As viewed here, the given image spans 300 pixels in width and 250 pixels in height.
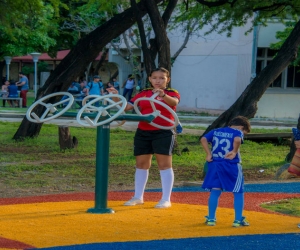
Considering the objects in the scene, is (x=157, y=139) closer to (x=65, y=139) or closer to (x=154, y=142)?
(x=154, y=142)

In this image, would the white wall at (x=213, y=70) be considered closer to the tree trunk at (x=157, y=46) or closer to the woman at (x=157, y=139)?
the tree trunk at (x=157, y=46)

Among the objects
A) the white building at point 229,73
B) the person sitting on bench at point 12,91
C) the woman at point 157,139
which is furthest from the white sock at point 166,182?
the person sitting on bench at point 12,91

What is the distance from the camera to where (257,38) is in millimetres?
31203

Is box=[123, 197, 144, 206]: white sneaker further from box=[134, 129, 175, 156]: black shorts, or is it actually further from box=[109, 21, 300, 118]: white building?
box=[109, 21, 300, 118]: white building

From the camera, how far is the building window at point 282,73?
3350cm

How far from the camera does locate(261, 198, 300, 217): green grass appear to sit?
8.18m

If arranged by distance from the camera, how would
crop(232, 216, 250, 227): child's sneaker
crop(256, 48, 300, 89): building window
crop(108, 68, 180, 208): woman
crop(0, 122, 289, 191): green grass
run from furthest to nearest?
crop(256, 48, 300, 89): building window < crop(0, 122, 289, 191): green grass < crop(108, 68, 180, 208): woman < crop(232, 216, 250, 227): child's sneaker

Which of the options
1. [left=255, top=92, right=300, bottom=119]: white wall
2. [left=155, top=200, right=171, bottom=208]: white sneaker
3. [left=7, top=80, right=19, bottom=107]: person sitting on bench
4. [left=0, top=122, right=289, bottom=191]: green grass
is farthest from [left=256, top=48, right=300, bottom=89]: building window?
[left=155, top=200, right=171, bottom=208]: white sneaker

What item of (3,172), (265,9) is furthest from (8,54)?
(3,172)

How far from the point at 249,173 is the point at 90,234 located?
6.89 m

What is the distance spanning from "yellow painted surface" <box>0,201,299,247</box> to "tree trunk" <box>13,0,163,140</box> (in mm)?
8642

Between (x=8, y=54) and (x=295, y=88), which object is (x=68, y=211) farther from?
(x=8, y=54)

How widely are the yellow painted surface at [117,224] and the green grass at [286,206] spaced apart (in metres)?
0.60

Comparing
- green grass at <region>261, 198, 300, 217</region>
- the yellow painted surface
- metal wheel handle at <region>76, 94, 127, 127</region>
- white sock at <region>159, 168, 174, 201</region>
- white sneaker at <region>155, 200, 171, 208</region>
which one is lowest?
green grass at <region>261, 198, 300, 217</region>
